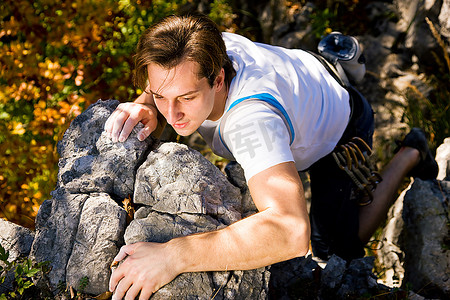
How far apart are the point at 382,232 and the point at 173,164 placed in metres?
2.77

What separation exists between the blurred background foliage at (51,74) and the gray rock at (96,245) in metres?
1.55

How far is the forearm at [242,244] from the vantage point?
221 centimetres

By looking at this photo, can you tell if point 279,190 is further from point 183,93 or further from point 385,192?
point 385,192

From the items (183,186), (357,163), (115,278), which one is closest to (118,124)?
(183,186)

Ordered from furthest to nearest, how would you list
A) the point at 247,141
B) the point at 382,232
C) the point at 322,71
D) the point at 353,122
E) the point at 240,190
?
the point at 382,232 → the point at 353,122 → the point at 322,71 → the point at 240,190 → the point at 247,141

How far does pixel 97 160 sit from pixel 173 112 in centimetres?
61

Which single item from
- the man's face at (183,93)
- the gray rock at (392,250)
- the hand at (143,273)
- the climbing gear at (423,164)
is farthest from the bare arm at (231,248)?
the climbing gear at (423,164)

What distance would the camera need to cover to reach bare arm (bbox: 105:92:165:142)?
2816 millimetres

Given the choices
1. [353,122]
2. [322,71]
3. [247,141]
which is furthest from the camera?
[353,122]

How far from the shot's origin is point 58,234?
8.36 feet

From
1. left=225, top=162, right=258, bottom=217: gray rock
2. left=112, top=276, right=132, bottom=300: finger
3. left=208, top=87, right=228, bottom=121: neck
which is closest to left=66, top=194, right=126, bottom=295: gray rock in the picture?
left=112, top=276, right=132, bottom=300: finger

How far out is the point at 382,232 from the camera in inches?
175

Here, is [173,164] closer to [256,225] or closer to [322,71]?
[256,225]

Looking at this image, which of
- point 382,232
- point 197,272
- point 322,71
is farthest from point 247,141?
point 382,232
